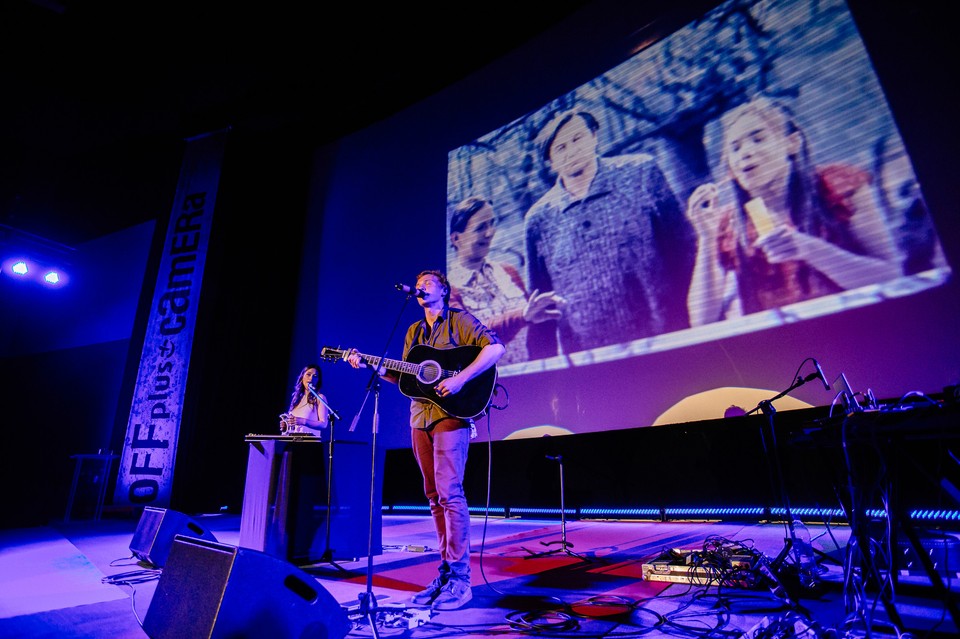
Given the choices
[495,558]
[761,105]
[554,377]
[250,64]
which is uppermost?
[250,64]

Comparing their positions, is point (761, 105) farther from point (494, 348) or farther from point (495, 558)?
point (495, 558)

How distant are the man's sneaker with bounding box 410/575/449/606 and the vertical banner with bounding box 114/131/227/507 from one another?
17.7ft

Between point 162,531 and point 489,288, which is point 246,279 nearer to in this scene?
point 489,288

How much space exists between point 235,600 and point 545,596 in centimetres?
145

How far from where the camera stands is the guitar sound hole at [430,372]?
99.3 inches

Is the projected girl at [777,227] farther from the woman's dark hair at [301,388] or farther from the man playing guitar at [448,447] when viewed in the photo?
the woman's dark hair at [301,388]

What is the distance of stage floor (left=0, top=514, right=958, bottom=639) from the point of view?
1814 millimetres

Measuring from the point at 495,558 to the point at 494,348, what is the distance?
5.48 feet

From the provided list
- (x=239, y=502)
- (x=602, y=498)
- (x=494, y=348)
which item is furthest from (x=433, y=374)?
(x=239, y=502)

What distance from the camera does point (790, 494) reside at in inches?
169

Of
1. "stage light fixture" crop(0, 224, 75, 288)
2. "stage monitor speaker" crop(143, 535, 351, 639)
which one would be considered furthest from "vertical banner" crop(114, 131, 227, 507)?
"stage monitor speaker" crop(143, 535, 351, 639)

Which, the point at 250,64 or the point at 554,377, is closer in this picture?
the point at 554,377

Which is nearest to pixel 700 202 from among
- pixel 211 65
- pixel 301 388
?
pixel 301 388

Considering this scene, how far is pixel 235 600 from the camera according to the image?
1.38 m
